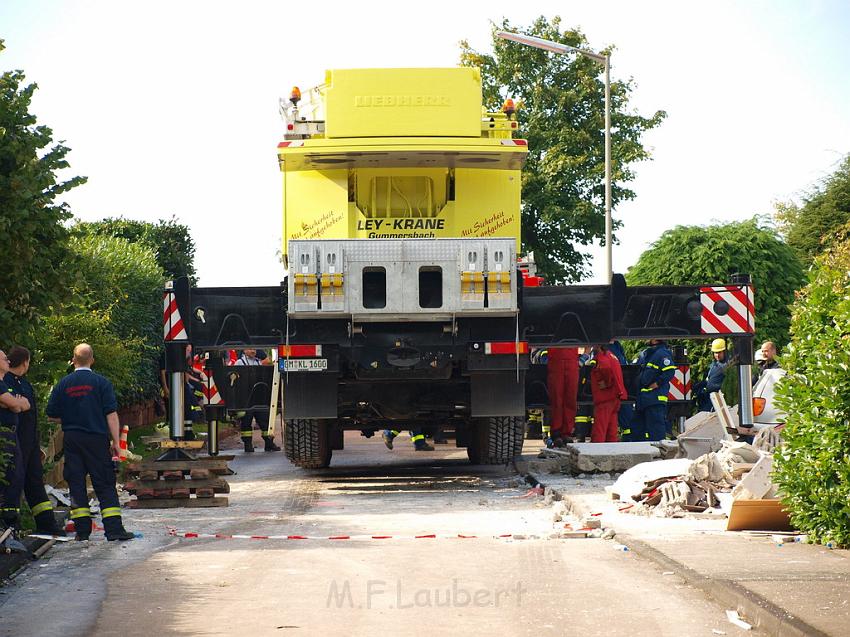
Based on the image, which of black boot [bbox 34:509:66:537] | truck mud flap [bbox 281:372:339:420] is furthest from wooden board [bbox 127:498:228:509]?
black boot [bbox 34:509:66:537]

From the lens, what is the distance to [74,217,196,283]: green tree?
3547cm

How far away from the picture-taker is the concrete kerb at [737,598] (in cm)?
640

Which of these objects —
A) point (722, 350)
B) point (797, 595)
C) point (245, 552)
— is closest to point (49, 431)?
point (245, 552)

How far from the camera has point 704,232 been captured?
24703mm

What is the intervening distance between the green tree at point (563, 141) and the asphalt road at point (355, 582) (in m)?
25.1

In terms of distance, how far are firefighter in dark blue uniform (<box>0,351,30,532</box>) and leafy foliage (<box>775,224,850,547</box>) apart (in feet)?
17.7

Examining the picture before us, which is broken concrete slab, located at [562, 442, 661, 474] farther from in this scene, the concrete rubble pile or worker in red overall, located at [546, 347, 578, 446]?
the concrete rubble pile

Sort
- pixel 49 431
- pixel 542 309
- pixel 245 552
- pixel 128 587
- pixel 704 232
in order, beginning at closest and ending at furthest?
pixel 128 587, pixel 245 552, pixel 49 431, pixel 542 309, pixel 704 232

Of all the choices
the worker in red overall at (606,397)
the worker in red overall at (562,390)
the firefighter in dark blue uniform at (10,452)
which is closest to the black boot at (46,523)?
the firefighter in dark blue uniform at (10,452)

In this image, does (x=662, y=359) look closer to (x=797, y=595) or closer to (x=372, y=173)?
(x=372, y=173)

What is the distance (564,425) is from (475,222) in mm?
4071

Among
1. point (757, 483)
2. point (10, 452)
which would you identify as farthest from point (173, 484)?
point (757, 483)

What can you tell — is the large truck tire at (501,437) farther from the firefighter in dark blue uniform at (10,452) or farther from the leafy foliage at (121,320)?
the firefighter in dark blue uniform at (10,452)

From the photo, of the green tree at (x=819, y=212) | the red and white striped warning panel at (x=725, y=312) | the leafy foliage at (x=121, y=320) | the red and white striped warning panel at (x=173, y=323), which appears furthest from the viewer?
the green tree at (x=819, y=212)
